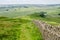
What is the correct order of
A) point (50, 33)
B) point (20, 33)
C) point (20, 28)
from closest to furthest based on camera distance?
point (50, 33)
point (20, 33)
point (20, 28)

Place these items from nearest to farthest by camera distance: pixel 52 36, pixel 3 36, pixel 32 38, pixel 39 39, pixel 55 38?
pixel 55 38
pixel 52 36
pixel 39 39
pixel 32 38
pixel 3 36

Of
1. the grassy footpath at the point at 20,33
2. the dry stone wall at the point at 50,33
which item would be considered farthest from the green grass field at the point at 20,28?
the dry stone wall at the point at 50,33

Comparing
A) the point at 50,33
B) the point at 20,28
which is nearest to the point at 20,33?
the point at 20,28

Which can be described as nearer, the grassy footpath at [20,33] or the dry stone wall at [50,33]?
the dry stone wall at [50,33]

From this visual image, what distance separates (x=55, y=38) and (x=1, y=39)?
11.3 metres

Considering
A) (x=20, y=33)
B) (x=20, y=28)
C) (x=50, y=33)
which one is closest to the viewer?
(x=50, y=33)

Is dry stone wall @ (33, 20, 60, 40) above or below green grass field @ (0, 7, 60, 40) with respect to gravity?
above

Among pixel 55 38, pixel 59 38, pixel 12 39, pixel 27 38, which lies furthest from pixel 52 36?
pixel 12 39

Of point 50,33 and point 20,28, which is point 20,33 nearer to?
point 20,28

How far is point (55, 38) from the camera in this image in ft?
42.5

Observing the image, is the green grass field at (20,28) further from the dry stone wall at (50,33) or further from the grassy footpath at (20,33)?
the dry stone wall at (50,33)

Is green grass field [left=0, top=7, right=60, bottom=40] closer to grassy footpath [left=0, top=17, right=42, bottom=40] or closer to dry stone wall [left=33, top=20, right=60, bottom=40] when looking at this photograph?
grassy footpath [left=0, top=17, right=42, bottom=40]

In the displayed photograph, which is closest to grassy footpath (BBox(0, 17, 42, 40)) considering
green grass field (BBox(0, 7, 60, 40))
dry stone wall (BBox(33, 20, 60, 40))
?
green grass field (BBox(0, 7, 60, 40))

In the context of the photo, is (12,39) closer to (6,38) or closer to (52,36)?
(6,38)
